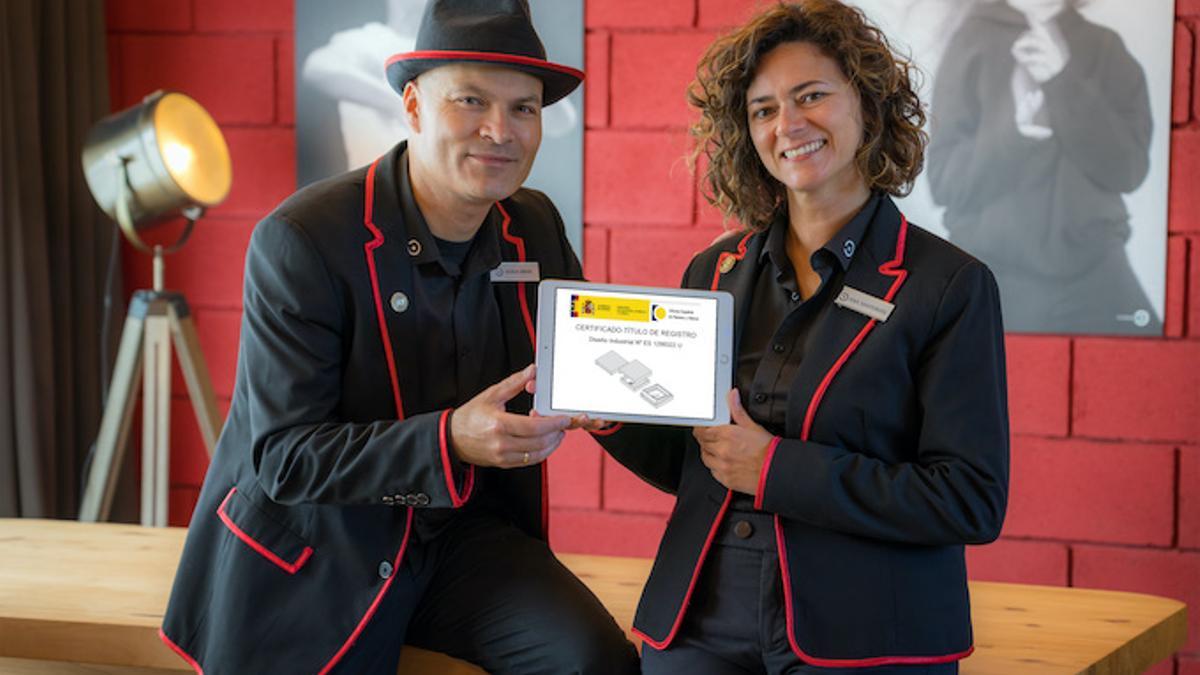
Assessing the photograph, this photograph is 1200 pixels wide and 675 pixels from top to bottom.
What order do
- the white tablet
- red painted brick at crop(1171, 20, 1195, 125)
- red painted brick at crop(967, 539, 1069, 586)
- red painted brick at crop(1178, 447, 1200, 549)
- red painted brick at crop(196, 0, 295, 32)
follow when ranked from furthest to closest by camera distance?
red painted brick at crop(196, 0, 295, 32)
red painted brick at crop(967, 539, 1069, 586)
red painted brick at crop(1178, 447, 1200, 549)
red painted brick at crop(1171, 20, 1195, 125)
the white tablet

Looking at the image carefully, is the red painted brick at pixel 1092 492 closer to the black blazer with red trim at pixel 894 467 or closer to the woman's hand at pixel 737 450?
the black blazer with red trim at pixel 894 467

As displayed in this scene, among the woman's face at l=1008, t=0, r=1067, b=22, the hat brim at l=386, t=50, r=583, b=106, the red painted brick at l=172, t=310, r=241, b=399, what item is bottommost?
the red painted brick at l=172, t=310, r=241, b=399

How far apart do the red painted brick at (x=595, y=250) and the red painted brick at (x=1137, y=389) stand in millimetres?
1223

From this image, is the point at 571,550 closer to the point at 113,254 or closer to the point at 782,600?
the point at 113,254

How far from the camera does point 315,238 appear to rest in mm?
1928

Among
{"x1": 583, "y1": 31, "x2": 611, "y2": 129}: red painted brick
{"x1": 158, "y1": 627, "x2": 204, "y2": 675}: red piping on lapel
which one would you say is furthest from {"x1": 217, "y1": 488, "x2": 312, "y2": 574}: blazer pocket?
{"x1": 583, "y1": 31, "x2": 611, "y2": 129}: red painted brick

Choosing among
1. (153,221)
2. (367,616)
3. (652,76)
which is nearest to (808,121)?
(367,616)

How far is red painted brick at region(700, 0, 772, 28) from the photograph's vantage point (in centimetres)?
339

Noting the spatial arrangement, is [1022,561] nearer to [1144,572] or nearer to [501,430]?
[1144,572]

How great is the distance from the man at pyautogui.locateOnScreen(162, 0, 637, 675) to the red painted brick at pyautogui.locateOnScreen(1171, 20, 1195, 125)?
1.76 meters

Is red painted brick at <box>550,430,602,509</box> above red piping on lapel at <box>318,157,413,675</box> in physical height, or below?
below

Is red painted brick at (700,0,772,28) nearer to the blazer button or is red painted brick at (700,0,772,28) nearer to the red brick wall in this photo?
the red brick wall

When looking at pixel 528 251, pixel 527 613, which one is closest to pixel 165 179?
pixel 528 251

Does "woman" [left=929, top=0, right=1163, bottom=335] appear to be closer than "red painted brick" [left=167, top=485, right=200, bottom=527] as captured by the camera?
Yes
